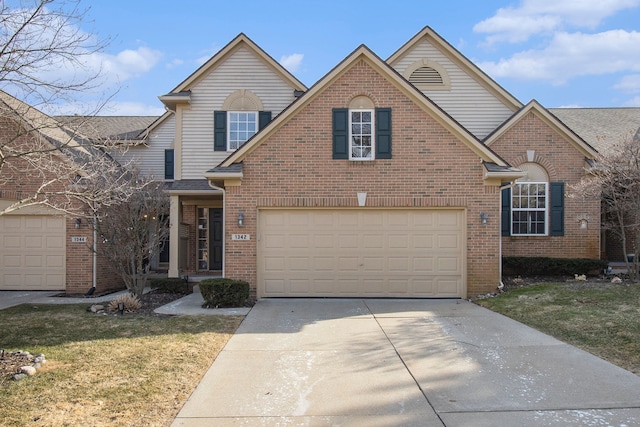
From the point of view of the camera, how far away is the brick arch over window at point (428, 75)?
17.3 metres

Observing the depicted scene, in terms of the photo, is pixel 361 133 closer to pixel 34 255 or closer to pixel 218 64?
pixel 218 64

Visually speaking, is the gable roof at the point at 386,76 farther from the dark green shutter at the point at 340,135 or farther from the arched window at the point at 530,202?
the arched window at the point at 530,202

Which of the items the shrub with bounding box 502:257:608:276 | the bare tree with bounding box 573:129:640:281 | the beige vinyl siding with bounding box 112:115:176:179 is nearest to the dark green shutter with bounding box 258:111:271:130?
the beige vinyl siding with bounding box 112:115:176:179

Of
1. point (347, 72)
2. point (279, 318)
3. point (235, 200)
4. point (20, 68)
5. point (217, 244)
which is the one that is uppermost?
point (347, 72)

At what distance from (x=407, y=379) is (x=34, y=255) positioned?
1228 centimetres

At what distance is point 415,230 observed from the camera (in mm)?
12430

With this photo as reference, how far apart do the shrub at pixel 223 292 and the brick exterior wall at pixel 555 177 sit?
29.2 feet

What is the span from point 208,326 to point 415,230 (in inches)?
236

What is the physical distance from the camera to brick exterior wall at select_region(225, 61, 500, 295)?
12250 mm

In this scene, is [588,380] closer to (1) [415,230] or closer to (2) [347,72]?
(1) [415,230]

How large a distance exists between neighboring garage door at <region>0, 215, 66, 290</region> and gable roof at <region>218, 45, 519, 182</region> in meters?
5.69

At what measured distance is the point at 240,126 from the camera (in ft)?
51.5

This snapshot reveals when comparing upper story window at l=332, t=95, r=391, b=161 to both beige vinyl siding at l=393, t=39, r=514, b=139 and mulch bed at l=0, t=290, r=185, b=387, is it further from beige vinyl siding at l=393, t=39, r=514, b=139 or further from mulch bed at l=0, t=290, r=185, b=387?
mulch bed at l=0, t=290, r=185, b=387

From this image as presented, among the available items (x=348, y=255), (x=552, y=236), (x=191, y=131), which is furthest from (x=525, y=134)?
(x=191, y=131)
